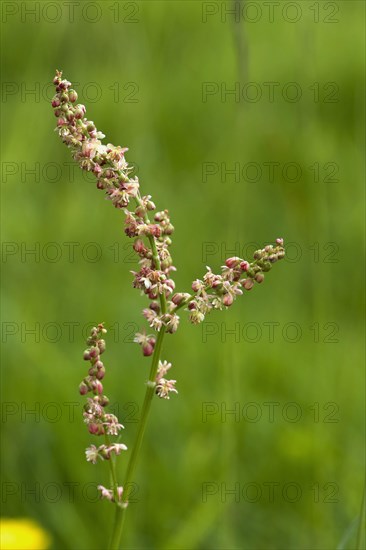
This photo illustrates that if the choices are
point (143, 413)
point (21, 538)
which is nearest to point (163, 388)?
point (143, 413)

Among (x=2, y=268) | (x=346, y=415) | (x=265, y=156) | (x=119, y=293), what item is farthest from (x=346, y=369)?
(x=265, y=156)

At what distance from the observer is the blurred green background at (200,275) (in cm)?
204

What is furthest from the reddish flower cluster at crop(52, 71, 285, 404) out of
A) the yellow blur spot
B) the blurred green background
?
the yellow blur spot

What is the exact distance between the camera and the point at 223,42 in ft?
15.1

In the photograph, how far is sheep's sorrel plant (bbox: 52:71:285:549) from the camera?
3.29 ft

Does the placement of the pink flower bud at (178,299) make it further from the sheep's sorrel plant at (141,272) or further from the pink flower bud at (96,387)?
the pink flower bud at (96,387)

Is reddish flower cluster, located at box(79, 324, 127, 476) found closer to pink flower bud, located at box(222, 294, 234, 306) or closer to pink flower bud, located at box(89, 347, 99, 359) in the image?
pink flower bud, located at box(89, 347, 99, 359)

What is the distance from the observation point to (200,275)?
118 inches

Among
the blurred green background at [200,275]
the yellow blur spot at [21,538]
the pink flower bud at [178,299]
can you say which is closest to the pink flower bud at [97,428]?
the pink flower bud at [178,299]

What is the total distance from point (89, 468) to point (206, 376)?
608mm

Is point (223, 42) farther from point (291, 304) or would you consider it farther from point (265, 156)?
point (291, 304)

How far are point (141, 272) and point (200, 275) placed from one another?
1.98 m

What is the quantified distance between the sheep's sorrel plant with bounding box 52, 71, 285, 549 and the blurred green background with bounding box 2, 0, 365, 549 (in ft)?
1.39

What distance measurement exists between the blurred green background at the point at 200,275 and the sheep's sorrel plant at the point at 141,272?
423mm
